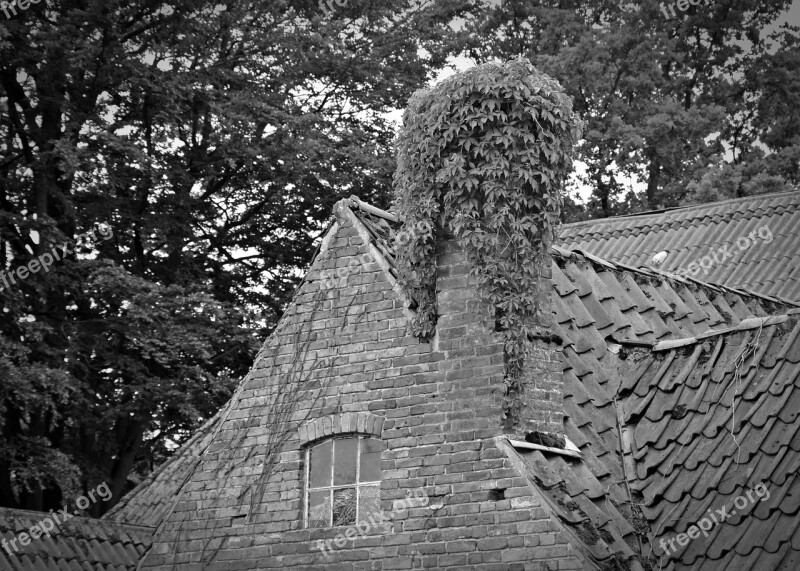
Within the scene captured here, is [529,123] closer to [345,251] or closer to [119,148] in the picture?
[345,251]

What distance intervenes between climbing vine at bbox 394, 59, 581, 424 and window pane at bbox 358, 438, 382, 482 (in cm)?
103

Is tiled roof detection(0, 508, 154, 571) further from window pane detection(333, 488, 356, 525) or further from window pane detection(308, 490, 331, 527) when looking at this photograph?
window pane detection(333, 488, 356, 525)

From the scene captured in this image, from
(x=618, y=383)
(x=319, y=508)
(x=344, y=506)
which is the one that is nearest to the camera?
(x=344, y=506)

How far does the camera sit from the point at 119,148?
59.9 ft

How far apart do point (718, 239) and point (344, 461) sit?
1078 cm

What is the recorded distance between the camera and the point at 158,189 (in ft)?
69.5

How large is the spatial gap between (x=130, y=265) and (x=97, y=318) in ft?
6.12

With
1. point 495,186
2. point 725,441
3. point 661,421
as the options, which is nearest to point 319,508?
point 495,186

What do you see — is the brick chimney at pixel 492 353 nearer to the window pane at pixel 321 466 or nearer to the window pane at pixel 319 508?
the window pane at pixel 321 466

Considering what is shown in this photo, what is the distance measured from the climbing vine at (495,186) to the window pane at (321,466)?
136cm

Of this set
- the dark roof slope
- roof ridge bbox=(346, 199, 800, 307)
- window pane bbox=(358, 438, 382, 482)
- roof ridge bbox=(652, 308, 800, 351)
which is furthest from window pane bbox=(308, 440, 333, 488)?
the dark roof slope

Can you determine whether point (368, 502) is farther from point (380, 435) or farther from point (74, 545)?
point (74, 545)

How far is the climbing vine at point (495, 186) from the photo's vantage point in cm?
874

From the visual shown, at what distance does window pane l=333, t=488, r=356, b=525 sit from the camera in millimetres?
8969
